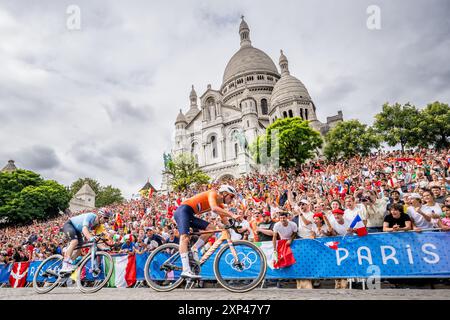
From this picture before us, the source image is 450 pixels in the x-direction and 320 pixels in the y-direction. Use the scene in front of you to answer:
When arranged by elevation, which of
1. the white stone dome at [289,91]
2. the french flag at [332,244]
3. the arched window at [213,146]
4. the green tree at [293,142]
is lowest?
the french flag at [332,244]

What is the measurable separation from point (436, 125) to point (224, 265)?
41420mm

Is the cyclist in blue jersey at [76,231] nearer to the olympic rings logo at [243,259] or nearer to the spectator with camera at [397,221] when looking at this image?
the olympic rings logo at [243,259]

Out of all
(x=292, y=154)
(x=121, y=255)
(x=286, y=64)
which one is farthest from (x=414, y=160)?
(x=286, y=64)

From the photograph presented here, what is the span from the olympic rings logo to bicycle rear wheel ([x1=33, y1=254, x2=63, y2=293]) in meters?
3.87

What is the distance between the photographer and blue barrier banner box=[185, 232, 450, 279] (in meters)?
5.32

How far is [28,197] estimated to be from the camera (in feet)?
149

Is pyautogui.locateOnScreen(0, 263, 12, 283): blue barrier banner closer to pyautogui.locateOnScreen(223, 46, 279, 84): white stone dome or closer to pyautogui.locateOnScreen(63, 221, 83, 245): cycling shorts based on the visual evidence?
pyautogui.locateOnScreen(63, 221, 83, 245): cycling shorts

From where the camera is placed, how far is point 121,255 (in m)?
9.02

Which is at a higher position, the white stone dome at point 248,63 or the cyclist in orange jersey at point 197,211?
the white stone dome at point 248,63

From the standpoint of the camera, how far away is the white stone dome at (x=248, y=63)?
74438mm

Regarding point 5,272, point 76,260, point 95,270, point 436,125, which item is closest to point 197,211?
point 95,270

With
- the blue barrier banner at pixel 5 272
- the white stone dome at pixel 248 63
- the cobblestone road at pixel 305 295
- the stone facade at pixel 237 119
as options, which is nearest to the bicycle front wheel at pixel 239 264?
the cobblestone road at pixel 305 295
